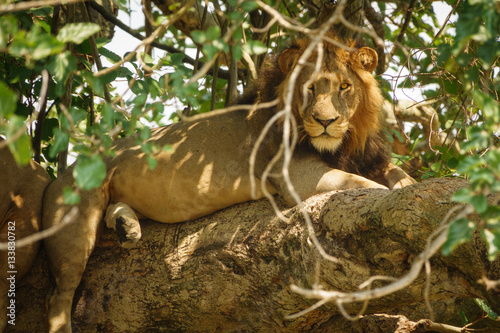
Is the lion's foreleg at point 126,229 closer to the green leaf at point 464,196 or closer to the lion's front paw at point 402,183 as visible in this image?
the lion's front paw at point 402,183

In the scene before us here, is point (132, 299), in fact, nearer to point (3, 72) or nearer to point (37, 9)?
point (3, 72)

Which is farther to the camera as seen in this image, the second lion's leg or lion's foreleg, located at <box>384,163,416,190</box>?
lion's foreleg, located at <box>384,163,416,190</box>

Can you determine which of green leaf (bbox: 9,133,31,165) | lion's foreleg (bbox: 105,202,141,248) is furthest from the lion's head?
green leaf (bbox: 9,133,31,165)

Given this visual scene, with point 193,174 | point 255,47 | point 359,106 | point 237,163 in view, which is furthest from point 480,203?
point 193,174

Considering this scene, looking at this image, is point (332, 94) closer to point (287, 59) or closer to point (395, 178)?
point (287, 59)

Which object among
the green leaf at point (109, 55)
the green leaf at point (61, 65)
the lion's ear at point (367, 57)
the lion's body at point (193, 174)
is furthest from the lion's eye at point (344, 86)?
the green leaf at point (61, 65)

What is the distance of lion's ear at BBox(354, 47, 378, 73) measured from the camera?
455 centimetres

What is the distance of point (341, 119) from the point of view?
14.0ft

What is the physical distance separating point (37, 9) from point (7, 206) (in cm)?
184

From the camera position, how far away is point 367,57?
15.1 feet

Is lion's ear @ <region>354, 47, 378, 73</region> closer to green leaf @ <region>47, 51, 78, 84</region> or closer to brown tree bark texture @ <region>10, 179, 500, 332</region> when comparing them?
brown tree bark texture @ <region>10, 179, 500, 332</region>

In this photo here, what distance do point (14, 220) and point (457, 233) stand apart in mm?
3635

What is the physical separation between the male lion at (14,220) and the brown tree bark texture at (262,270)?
146mm

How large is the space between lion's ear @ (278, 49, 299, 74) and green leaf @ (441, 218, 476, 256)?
2.73 metres
